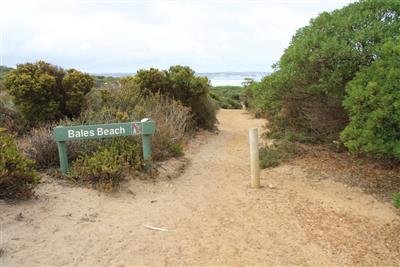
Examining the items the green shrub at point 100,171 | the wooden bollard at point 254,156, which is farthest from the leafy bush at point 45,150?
the wooden bollard at point 254,156

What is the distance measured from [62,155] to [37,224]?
6.03 feet

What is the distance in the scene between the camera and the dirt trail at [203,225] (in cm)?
409

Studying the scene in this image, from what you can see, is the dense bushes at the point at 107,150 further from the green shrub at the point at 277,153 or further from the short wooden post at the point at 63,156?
the green shrub at the point at 277,153

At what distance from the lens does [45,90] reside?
10.1m

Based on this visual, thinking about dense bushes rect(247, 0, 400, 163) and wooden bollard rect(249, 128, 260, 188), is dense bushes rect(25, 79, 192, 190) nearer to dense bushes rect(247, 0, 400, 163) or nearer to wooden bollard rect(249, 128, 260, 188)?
wooden bollard rect(249, 128, 260, 188)

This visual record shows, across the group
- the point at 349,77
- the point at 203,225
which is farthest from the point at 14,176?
the point at 349,77

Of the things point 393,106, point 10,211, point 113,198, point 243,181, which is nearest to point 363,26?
point 393,106

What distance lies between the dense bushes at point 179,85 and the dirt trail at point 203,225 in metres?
6.35

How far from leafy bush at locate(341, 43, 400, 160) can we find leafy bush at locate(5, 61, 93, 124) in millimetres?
7530

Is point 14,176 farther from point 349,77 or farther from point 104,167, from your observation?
point 349,77

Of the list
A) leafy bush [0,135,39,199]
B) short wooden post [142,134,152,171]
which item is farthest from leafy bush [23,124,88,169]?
leafy bush [0,135,39,199]

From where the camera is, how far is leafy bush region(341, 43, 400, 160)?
16.6 ft

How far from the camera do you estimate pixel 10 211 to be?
15.9 feet

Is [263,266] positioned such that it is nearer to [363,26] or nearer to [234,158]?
[363,26]
